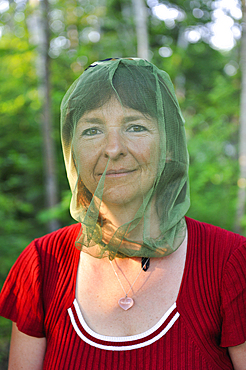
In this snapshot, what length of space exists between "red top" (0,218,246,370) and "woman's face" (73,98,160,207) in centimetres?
42

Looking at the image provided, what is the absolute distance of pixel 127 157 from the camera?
1389mm

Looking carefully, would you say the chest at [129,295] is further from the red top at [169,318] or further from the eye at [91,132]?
the eye at [91,132]

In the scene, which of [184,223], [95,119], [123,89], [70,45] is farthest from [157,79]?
[70,45]

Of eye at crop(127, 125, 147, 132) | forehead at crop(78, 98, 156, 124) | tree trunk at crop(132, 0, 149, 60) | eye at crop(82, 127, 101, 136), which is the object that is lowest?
eye at crop(82, 127, 101, 136)

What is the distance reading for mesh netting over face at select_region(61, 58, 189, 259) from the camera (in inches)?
54.7

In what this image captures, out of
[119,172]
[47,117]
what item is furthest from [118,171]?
[47,117]

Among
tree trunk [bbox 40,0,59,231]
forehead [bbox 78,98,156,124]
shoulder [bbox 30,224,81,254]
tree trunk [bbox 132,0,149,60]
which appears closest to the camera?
forehead [bbox 78,98,156,124]

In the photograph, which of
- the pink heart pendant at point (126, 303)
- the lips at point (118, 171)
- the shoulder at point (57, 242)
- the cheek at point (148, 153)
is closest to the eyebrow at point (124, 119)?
the cheek at point (148, 153)

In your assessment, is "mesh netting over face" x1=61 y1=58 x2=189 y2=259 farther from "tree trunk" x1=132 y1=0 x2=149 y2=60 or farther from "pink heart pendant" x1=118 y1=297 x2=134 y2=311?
"tree trunk" x1=132 y1=0 x2=149 y2=60

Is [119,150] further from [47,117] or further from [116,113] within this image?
[47,117]

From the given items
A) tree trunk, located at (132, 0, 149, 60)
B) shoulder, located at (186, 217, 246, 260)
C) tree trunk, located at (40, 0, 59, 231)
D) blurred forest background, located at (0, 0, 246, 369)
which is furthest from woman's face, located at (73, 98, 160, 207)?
tree trunk, located at (132, 0, 149, 60)

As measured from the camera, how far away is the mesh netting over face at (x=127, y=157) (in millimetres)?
1390

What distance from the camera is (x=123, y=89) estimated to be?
1.40m

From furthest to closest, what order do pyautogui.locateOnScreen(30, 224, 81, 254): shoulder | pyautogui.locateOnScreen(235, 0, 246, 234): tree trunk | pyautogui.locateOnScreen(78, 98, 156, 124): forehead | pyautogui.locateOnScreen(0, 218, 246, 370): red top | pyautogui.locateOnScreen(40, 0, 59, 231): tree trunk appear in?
pyautogui.locateOnScreen(40, 0, 59, 231): tree trunk, pyautogui.locateOnScreen(235, 0, 246, 234): tree trunk, pyautogui.locateOnScreen(30, 224, 81, 254): shoulder, pyautogui.locateOnScreen(78, 98, 156, 124): forehead, pyautogui.locateOnScreen(0, 218, 246, 370): red top
